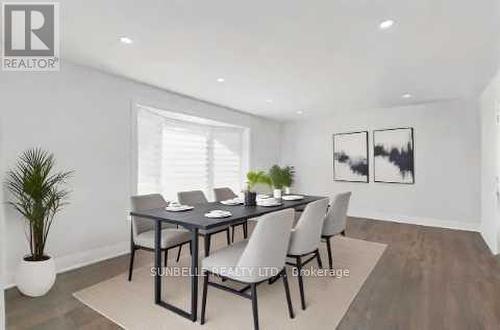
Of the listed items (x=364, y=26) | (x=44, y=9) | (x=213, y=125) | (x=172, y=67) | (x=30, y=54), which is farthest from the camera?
(x=213, y=125)

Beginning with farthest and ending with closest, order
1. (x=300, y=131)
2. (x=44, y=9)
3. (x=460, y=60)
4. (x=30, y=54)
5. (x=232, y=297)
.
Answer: (x=300, y=131)
(x=460, y=60)
(x=30, y=54)
(x=232, y=297)
(x=44, y=9)

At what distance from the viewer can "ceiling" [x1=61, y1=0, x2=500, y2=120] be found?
6.95ft

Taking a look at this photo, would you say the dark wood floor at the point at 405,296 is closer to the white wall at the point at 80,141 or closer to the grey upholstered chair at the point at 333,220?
the white wall at the point at 80,141

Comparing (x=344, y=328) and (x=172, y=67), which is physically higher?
(x=172, y=67)

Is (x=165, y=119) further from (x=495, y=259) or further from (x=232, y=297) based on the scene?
(x=495, y=259)

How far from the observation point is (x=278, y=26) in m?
2.37

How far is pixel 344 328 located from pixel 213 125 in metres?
4.44

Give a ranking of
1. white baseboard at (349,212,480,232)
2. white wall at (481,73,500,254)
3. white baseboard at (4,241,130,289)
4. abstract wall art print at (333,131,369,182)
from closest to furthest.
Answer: white baseboard at (4,241,130,289) → white wall at (481,73,500,254) → white baseboard at (349,212,480,232) → abstract wall art print at (333,131,369,182)

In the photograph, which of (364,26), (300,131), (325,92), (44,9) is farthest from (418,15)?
(300,131)

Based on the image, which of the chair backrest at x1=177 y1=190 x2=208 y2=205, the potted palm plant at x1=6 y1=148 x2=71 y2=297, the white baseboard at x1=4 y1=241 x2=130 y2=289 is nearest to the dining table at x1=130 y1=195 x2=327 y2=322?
the chair backrest at x1=177 y1=190 x2=208 y2=205

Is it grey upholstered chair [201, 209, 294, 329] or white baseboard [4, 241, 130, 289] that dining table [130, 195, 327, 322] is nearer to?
grey upholstered chair [201, 209, 294, 329]

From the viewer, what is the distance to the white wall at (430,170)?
5.08 m

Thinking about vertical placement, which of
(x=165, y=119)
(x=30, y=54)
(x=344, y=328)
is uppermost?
(x=30, y=54)

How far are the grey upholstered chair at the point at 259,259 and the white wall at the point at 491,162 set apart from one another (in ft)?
9.81
